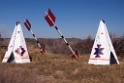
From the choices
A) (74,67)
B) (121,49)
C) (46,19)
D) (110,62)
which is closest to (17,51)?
(46,19)

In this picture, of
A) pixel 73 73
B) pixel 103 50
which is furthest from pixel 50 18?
pixel 73 73

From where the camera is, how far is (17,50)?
17.8 m

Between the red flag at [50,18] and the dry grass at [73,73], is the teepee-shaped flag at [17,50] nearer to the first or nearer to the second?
the dry grass at [73,73]

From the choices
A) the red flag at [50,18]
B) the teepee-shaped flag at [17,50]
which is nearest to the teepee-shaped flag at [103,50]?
the red flag at [50,18]

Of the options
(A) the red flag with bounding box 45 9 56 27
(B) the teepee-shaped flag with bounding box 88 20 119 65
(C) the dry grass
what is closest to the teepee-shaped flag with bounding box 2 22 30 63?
(C) the dry grass

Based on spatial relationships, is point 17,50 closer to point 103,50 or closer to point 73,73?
point 103,50

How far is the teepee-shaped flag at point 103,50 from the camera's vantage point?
16.0m

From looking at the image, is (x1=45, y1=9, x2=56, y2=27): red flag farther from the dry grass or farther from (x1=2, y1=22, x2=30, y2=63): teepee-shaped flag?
the dry grass

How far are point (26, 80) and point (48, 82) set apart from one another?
14.4 ft

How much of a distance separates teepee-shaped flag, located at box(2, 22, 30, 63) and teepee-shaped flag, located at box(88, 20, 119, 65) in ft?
13.4

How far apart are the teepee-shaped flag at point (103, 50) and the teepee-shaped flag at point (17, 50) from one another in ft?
13.4

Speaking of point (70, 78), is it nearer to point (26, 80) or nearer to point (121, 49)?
point (26, 80)

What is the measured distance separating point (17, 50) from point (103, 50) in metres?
5.05

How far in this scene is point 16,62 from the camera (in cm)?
1745
